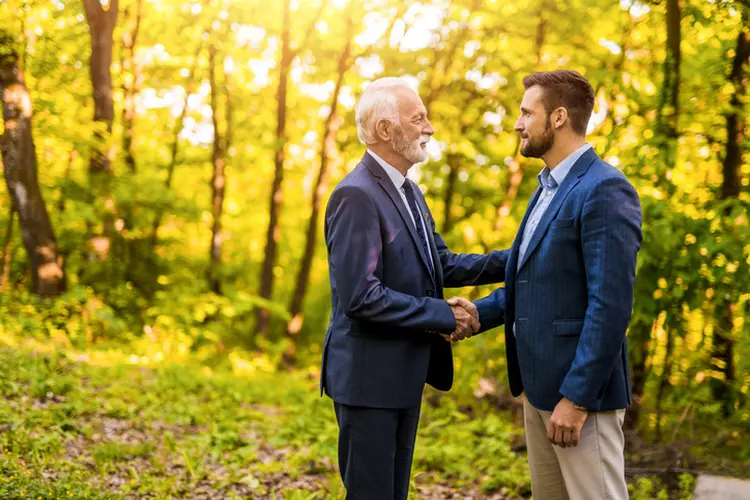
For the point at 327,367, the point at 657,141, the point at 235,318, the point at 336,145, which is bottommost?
the point at 235,318

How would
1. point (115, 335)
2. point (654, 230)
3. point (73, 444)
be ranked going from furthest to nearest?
point (115, 335), point (73, 444), point (654, 230)

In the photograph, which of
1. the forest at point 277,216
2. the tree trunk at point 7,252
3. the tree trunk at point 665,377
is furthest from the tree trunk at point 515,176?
the tree trunk at point 7,252

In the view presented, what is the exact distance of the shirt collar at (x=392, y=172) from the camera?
2766 mm

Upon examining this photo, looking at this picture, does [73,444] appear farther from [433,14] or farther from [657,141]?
[433,14]

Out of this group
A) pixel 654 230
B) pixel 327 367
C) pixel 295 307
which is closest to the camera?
pixel 327 367

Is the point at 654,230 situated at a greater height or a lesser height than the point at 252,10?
lesser

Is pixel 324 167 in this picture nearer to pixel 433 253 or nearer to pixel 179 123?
pixel 179 123

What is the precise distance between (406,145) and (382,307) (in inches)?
29.9

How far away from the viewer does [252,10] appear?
9484 millimetres

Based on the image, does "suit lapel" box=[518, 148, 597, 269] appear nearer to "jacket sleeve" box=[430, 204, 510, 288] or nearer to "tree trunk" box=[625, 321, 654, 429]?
"jacket sleeve" box=[430, 204, 510, 288]

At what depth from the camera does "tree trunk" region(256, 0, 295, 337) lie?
10281 millimetres

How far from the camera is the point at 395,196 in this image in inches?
107

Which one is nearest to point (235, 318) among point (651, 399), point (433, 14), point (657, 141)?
point (433, 14)

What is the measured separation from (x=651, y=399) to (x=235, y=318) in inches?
417
